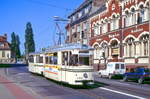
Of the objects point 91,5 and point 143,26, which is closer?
point 143,26

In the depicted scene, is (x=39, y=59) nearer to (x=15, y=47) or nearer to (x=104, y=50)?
(x=104, y=50)

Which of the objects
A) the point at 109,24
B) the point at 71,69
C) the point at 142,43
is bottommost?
the point at 71,69

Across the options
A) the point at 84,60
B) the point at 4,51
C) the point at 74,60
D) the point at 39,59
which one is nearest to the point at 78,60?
the point at 74,60

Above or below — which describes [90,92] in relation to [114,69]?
below

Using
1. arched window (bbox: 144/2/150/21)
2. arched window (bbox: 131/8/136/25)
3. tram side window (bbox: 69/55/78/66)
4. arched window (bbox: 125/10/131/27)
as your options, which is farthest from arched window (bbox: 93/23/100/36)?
tram side window (bbox: 69/55/78/66)

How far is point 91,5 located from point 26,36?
6530cm

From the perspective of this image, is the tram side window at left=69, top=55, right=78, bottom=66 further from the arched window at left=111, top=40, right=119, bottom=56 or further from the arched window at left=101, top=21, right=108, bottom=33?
the arched window at left=101, top=21, right=108, bottom=33

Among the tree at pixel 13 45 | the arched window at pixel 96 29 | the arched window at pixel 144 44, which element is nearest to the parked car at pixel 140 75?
the arched window at pixel 144 44

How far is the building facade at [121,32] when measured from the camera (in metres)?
42.7

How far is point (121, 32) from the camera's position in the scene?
48.8 m

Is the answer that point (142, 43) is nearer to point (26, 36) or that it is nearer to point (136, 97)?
point (136, 97)

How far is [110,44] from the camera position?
52938mm

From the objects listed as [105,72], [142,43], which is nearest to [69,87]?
[105,72]

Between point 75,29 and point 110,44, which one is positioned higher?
point 75,29
